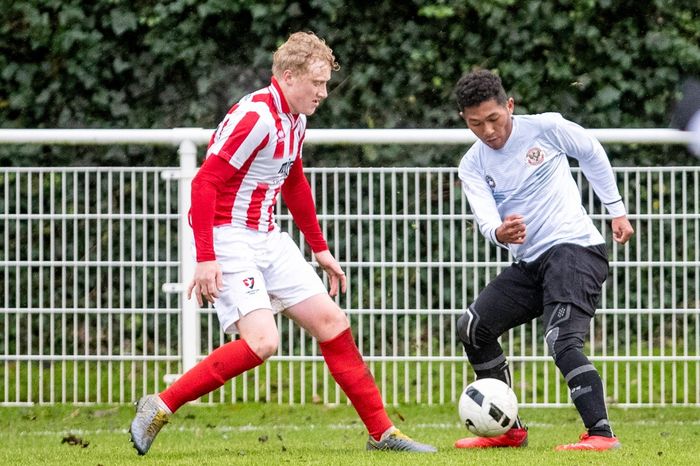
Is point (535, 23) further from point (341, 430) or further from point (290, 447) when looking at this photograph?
point (290, 447)

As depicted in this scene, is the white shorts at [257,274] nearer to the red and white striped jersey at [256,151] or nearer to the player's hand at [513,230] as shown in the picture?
the red and white striped jersey at [256,151]

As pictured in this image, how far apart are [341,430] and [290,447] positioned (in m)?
0.99

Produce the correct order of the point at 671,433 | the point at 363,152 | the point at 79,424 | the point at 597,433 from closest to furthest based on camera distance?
the point at 597,433
the point at 671,433
the point at 79,424
the point at 363,152

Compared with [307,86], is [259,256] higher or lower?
lower

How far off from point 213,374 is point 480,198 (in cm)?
138

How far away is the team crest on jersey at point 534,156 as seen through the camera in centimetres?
576

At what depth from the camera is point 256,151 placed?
550 cm

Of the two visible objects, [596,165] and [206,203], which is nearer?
[206,203]

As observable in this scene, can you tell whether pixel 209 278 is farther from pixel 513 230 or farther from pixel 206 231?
pixel 513 230

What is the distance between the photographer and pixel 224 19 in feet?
30.4

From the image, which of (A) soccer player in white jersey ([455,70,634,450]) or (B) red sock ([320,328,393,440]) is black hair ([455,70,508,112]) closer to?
(A) soccer player in white jersey ([455,70,634,450])

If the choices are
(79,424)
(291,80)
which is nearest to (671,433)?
(291,80)

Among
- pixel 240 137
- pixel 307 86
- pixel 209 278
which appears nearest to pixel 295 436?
pixel 209 278

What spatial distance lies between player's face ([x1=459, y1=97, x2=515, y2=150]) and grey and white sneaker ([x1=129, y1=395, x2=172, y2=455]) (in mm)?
1762
